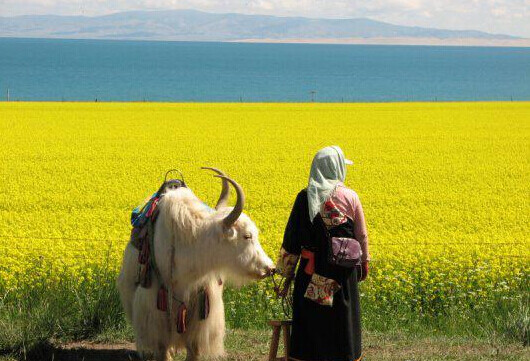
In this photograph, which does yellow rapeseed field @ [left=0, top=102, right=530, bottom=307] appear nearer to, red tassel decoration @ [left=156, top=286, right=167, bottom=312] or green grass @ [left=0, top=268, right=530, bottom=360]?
green grass @ [left=0, top=268, right=530, bottom=360]

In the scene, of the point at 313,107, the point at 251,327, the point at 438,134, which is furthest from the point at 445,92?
the point at 251,327

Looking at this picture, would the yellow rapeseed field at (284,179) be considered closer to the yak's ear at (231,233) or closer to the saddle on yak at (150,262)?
the saddle on yak at (150,262)

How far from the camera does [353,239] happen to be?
505cm

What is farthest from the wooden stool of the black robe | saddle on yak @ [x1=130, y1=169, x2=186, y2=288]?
saddle on yak @ [x1=130, y1=169, x2=186, y2=288]

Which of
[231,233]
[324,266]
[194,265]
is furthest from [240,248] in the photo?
[324,266]

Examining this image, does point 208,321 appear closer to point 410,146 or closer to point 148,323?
point 148,323

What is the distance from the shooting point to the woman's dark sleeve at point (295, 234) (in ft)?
16.6

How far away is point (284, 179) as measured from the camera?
18375 millimetres

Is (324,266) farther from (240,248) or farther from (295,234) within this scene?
(240,248)

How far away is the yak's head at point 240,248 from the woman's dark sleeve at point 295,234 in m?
0.26

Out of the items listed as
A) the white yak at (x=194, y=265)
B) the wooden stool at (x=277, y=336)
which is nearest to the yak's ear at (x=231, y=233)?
the white yak at (x=194, y=265)

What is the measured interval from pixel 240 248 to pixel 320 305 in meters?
0.69

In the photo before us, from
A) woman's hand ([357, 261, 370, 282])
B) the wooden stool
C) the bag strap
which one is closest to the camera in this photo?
the bag strap

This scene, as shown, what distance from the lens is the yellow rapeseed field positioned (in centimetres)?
973
